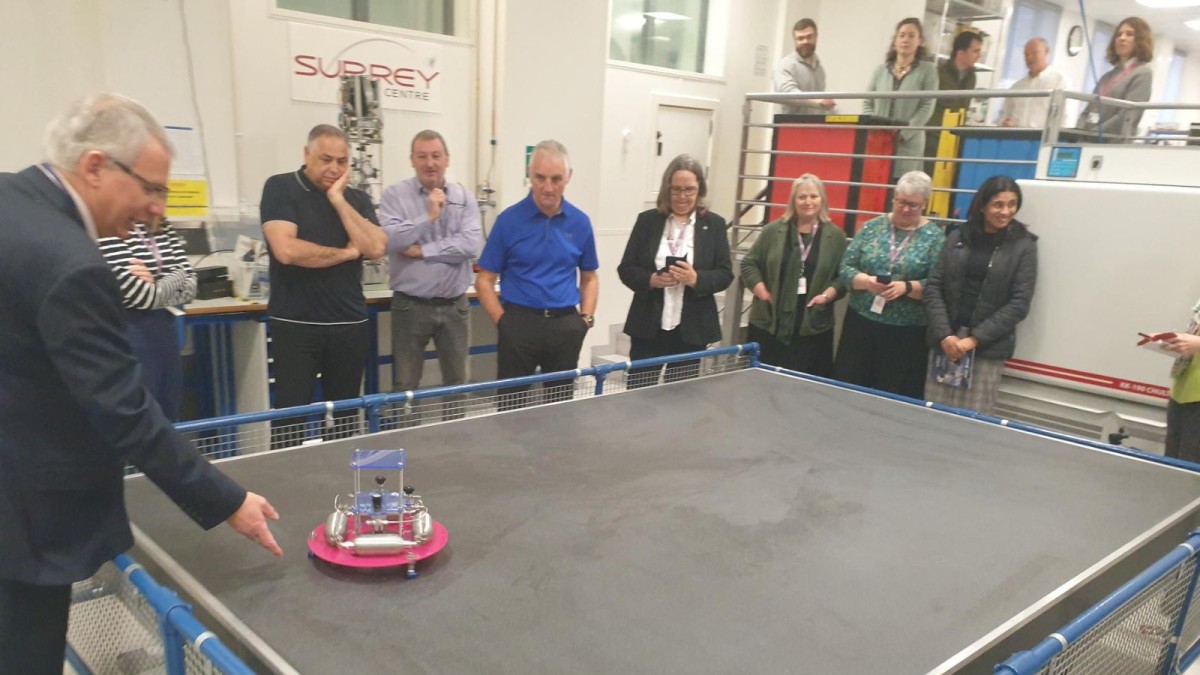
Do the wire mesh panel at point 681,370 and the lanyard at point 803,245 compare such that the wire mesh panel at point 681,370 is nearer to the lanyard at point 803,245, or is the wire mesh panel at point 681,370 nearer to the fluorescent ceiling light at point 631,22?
the lanyard at point 803,245

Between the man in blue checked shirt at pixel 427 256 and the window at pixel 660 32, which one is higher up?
the window at pixel 660 32

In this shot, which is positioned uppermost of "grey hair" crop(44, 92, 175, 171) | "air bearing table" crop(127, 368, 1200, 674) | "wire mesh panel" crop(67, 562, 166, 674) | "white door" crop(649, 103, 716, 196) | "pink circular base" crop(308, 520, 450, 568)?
"white door" crop(649, 103, 716, 196)

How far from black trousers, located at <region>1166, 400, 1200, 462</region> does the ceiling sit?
6.89m

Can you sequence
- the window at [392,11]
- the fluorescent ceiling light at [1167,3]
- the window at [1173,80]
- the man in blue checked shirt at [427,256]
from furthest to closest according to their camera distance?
the window at [1173,80]
the fluorescent ceiling light at [1167,3]
the window at [392,11]
the man in blue checked shirt at [427,256]

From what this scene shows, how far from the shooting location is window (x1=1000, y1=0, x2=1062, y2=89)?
26.0 ft

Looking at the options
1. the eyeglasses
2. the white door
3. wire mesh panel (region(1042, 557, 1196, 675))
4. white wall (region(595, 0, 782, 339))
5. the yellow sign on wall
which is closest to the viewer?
the eyeglasses

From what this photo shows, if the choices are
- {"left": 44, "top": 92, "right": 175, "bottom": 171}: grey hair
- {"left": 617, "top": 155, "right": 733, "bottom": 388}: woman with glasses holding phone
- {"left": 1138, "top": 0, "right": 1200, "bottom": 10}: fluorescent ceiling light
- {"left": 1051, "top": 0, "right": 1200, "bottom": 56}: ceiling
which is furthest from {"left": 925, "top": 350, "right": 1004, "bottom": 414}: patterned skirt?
{"left": 1138, "top": 0, "right": 1200, "bottom": 10}: fluorescent ceiling light

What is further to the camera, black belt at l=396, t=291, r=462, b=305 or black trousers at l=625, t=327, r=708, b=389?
black belt at l=396, t=291, r=462, b=305

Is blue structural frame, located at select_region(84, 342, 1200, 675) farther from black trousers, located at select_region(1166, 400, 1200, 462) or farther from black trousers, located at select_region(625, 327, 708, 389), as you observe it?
black trousers, located at select_region(625, 327, 708, 389)

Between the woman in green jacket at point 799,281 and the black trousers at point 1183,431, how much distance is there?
49.8 inches

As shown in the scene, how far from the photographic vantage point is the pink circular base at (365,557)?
1.38 metres

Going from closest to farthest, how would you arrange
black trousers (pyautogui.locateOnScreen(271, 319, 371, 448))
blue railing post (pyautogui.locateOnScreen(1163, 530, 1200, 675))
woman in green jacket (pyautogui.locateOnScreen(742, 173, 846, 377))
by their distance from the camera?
blue railing post (pyautogui.locateOnScreen(1163, 530, 1200, 675)) < black trousers (pyautogui.locateOnScreen(271, 319, 371, 448)) < woman in green jacket (pyautogui.locateOnScreen(742, 173, 846, 377))

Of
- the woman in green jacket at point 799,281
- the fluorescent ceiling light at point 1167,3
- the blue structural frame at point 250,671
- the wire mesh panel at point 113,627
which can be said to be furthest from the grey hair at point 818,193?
the fluorescent ceiling light at point 1167,3

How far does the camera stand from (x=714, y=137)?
6.41 meters
